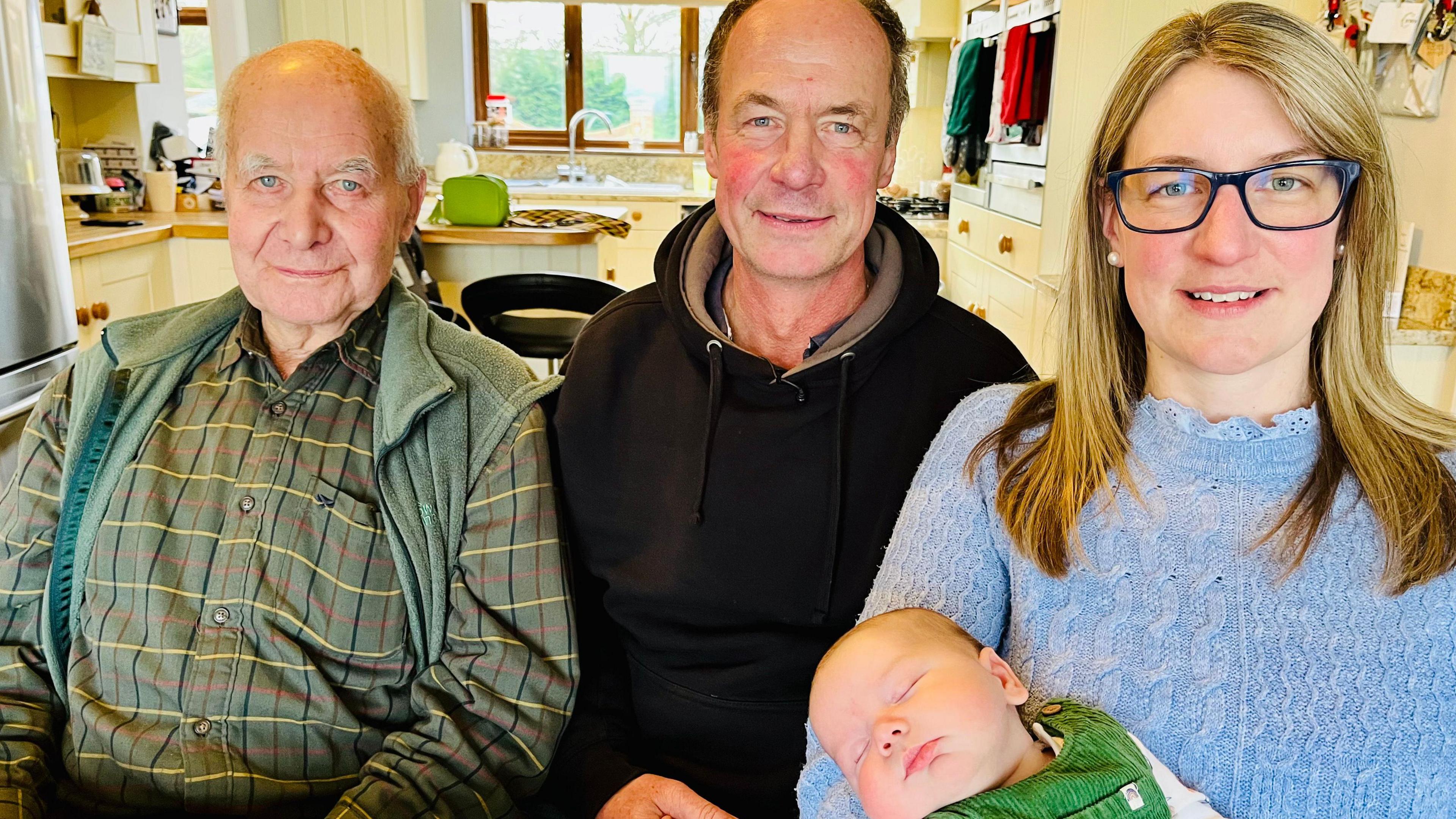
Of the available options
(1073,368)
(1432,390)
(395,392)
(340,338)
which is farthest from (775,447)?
(1432,390)

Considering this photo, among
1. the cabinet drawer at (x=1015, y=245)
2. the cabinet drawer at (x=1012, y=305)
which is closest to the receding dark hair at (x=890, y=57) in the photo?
the cabinet drawer at (x=1012, y=305)

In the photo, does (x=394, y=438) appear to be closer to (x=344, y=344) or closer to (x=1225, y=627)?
(x=344, y=344)

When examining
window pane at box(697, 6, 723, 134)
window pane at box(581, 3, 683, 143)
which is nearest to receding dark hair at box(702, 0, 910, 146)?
window pane at box(697, 6, 723, 134)

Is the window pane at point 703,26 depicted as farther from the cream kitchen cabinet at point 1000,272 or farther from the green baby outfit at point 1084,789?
the green baby outfit at point 1084,789

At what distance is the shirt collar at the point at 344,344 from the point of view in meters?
1.51

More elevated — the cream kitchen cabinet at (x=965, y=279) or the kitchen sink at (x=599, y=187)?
the kitchen sink at (x=599, y=187)

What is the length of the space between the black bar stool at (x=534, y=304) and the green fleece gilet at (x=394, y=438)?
6.53 ft

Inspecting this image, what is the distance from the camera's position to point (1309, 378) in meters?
1.21

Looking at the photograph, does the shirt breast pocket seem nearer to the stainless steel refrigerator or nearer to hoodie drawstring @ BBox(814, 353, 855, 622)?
hoodie drawstring @ BBox(814, 353, 855, 622)

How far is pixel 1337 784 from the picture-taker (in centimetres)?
105

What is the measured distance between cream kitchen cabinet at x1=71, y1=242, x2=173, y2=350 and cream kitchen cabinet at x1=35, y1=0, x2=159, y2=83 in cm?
69

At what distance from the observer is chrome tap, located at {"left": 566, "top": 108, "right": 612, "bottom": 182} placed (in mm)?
7215

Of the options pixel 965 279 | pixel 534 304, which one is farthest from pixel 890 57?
pixel 965 279

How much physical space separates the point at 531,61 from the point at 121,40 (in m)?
3.54
